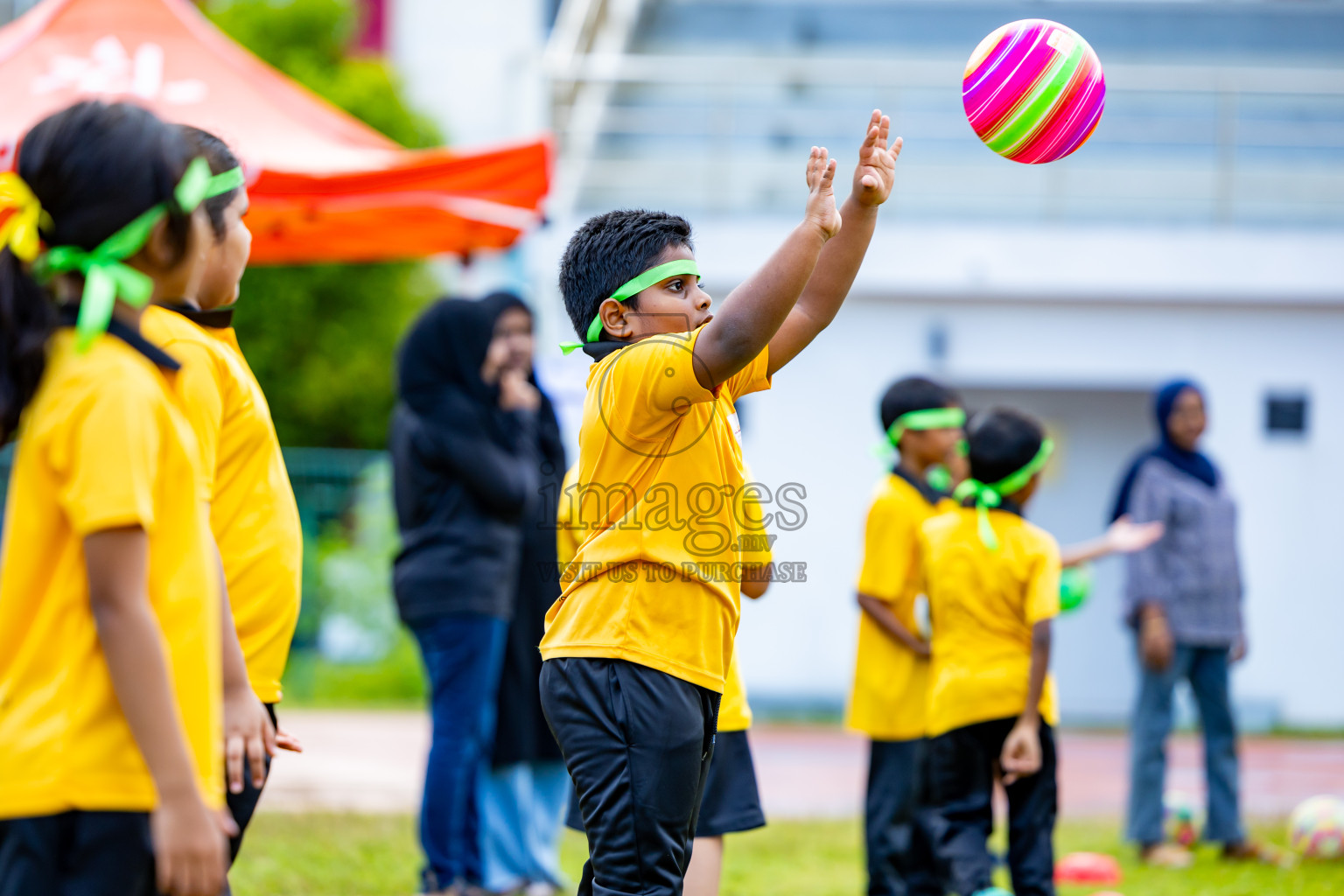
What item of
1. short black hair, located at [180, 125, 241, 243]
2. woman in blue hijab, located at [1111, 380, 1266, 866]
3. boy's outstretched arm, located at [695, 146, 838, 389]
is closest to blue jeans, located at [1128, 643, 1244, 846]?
woman in blue hijab, located at [1111, 380, 1266, 866]

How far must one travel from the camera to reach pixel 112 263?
2.16 m

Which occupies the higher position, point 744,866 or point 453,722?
point 453,722

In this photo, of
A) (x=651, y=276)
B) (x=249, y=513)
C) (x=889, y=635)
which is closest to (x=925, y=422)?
(x=889, y=635)

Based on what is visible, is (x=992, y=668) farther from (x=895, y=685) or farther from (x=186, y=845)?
(x=186, y=845)

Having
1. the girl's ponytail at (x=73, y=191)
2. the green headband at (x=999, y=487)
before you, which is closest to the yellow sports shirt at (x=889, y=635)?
the green headband at (x=999, y=487)

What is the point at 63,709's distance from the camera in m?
2.05

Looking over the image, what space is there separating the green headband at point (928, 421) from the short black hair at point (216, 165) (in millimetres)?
2886

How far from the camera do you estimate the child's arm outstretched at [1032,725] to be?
4.32 meters

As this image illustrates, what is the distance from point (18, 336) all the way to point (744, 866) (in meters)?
4.50

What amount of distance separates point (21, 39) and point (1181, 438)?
5.51 meters

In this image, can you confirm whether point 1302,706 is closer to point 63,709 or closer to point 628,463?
point 628,463

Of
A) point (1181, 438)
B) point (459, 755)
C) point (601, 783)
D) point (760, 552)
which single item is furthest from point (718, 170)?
point (601, 783)

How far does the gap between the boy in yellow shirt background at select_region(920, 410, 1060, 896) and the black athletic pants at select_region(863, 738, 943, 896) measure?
17cm

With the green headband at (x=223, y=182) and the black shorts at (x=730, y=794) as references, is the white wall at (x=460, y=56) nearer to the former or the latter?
the black shorts at (x=730, y=794)
